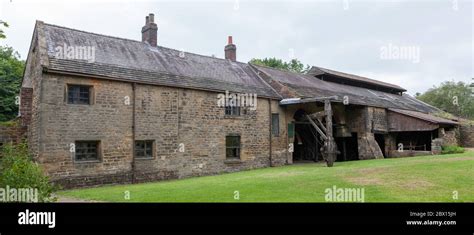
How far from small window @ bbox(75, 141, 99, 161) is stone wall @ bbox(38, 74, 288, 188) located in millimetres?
298

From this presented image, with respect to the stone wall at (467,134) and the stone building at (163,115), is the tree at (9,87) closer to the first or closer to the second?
the stone building at (163,115)

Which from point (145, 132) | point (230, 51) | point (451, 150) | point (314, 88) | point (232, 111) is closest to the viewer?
point (145, 132)

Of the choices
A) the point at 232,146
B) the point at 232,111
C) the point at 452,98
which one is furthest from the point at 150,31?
the point at 452,98

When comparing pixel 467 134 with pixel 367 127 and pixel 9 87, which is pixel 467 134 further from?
pixel 9 87

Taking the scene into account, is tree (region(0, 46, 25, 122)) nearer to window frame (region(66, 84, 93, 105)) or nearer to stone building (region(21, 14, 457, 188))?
stone building (region(21, 14, 457, 188))

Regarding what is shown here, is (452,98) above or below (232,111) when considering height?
above

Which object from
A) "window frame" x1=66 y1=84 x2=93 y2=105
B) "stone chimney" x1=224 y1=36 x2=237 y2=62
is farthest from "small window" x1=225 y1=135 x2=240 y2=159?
"window frame" x1=66 y1=84 x2=93 y2=105

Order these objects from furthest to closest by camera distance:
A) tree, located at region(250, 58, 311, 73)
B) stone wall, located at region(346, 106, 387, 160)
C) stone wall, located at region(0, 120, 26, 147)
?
tree, located at region(250, 58, 311, 73)
stone wall, located at region(346, 106, 387, 160)
stone wall, located at region(0, 120, 26, 147)

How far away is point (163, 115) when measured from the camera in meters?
19.3

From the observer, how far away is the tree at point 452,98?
Result: 58594 mm

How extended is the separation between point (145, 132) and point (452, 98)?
2162 inches

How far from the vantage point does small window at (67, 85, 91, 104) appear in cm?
1661

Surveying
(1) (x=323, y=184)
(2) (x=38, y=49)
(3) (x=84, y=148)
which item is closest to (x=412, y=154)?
(1) (x=323, y=184)

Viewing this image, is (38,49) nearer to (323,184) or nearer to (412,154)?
(323,184)
